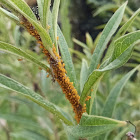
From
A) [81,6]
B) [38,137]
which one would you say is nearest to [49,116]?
[38,137]

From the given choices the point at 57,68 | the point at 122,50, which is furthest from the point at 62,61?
the point at 122,50

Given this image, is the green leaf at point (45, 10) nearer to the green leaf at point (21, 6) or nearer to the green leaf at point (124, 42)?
the green leaf at point (21, 6)

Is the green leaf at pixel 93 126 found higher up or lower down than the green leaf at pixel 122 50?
lower down

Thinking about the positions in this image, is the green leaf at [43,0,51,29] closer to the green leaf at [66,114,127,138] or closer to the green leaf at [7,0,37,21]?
the green leaf at [7,0,37,21]

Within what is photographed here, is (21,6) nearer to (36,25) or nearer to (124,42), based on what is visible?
(36,25)

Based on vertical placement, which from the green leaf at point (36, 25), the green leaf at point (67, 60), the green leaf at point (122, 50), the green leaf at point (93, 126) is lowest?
the green leaf at point (93, 126)

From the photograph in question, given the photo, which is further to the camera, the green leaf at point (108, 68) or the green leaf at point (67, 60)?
the green leaf at point (67, 60)

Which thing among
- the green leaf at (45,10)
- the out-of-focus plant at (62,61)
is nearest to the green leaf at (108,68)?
the out-of-focus plant at (62,61)

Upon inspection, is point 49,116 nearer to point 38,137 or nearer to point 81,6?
point 38,137

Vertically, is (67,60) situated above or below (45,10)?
below
